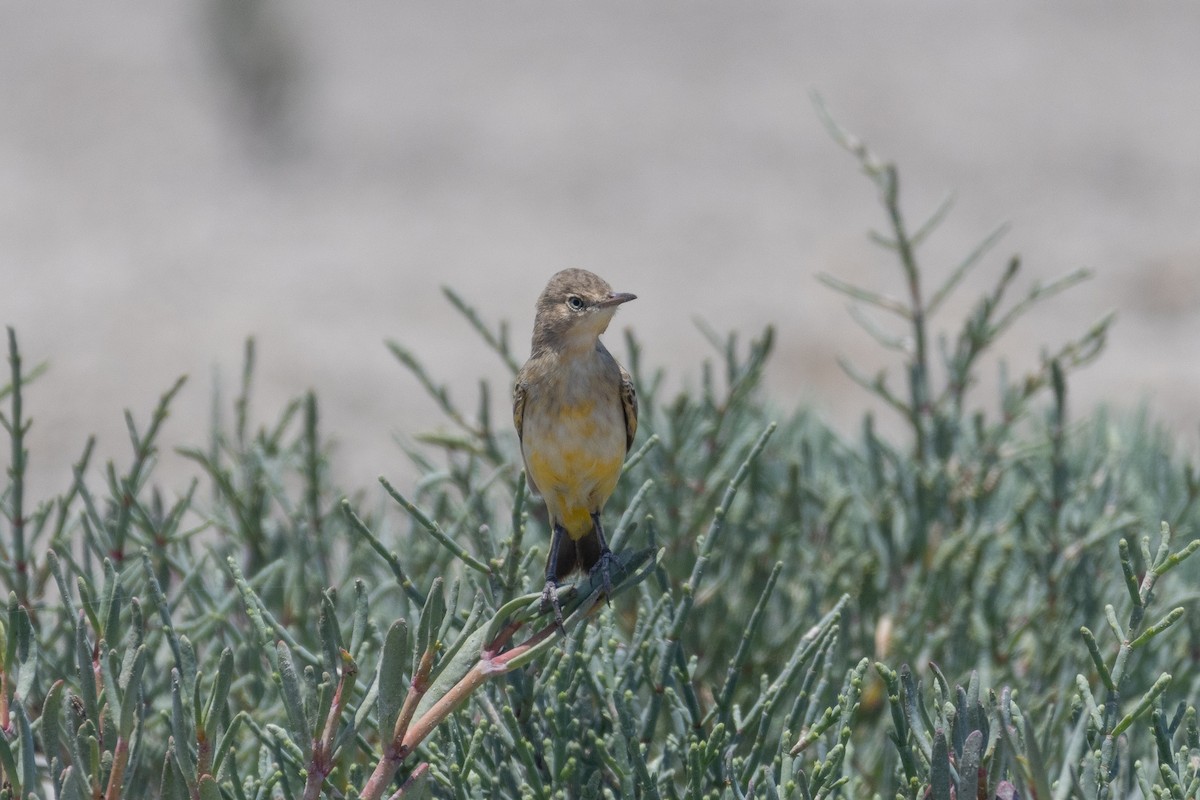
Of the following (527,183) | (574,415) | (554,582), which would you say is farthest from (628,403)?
(527,183)

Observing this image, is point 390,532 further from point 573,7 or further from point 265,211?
point 573,7

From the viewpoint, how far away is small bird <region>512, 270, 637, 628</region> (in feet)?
7.76

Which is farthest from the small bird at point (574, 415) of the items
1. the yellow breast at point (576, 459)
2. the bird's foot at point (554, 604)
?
the bird's foot at point (554, 604)

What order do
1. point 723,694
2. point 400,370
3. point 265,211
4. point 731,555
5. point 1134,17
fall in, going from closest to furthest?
point 723,694 < point 731,555 < point 400,370 < point 265,211 < point 1134,17

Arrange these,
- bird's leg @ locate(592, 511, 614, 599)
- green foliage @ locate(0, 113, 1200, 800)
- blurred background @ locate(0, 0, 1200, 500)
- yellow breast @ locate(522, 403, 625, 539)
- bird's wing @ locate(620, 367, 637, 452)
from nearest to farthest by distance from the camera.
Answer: green foliage @ locate(0, 113, 1200, 800)
bird's leg @ locate(592, 511, 614, 599)
yellow breast @ locate(522, 403, 625, 539)
bird's wing @ locate(620, 367, 637, 452)
blurred background @ locate(0, 0, 1200, 500)

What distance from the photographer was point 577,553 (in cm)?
243

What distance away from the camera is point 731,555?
327cm

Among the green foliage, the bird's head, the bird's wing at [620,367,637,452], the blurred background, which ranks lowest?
the green foliage

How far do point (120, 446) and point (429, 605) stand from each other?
36.1 ft

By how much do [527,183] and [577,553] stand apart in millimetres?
16913

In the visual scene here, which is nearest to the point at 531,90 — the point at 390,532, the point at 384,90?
the point at 384,90

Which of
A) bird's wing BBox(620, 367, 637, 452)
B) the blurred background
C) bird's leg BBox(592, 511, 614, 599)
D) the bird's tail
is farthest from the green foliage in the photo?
the blurred background

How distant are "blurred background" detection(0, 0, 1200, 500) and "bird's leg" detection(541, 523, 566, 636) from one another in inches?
330

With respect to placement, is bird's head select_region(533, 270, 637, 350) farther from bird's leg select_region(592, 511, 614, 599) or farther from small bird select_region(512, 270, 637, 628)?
bird's leg select_region(592, 511, 614, 599)
